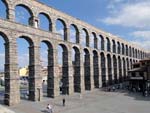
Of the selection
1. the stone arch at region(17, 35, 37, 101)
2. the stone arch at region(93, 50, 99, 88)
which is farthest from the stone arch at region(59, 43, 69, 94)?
the stone arch at region(93, 50, 99, 88)

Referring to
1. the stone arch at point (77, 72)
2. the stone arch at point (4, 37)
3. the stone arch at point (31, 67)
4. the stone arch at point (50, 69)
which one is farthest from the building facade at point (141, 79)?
the stone arch at point (4, 37)

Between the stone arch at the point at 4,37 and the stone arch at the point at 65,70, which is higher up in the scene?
the stone arch at the point at 4,37

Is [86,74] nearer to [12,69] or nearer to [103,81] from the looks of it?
[103,81]

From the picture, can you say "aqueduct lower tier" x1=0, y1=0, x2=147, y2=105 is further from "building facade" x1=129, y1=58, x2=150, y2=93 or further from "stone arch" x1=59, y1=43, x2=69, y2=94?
"building facade" x1=129, y1=58, x2=150, y2=93

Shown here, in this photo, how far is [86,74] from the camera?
74.1 m

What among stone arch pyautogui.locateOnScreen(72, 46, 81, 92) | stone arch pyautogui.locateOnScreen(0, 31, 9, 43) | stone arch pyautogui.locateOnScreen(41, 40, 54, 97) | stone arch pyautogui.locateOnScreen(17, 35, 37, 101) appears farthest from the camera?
stone arch pyautogui.locateOnScreen(72, 46, 81, 92)

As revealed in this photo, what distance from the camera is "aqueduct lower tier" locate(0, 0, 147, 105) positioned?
151 ft

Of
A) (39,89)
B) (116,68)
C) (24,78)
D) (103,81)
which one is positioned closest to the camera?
(39,89)

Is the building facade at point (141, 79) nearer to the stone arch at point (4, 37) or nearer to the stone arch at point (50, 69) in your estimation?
the stone arch at point (50, 69)

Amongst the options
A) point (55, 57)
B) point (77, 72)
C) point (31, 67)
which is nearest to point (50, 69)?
point (55, 57)

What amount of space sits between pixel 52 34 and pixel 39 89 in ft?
41.9

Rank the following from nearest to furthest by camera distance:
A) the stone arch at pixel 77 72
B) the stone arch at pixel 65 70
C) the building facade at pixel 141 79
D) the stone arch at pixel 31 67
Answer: the stone arch at pixel 31 67
the stone arch at pixel 65 70
the stone arch at pixel 77 72
the building facade at pixel 141 79

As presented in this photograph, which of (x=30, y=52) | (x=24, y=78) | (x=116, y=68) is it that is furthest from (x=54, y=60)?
(x=24, y=78)

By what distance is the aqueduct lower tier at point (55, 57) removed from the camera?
46069mm
